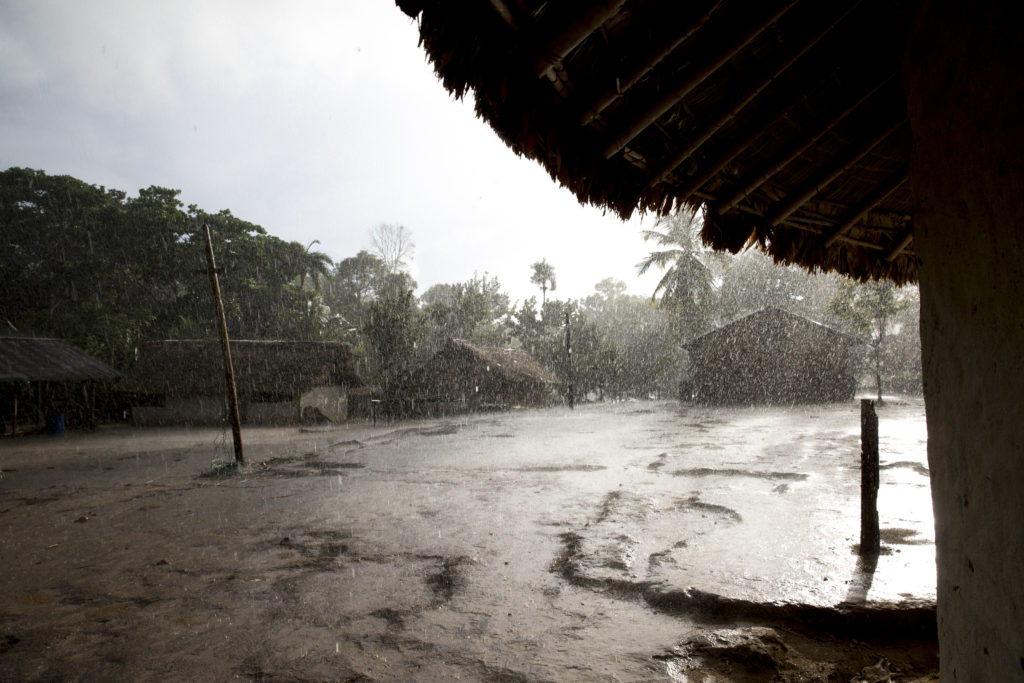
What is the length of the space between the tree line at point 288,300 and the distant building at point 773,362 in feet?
5.10

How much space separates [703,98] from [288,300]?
31422mm

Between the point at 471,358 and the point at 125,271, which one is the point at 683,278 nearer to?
the point at 471,358

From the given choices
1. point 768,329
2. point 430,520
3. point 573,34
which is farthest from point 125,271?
point 573,34

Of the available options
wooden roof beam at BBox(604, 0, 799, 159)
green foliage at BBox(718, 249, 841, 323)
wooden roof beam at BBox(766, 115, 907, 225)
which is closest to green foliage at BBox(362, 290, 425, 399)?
green foliage at BBox(718, 249, 841, 323)

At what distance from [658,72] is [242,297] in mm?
30994

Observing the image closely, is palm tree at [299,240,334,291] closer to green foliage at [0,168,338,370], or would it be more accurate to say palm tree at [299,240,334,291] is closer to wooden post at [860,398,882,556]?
green foliage at [0,168,338,370]

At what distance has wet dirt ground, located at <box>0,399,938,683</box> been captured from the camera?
3.31 metres

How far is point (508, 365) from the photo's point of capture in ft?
87.7

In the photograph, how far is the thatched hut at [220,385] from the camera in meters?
21.8

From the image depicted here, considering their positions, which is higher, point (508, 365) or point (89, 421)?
point (508, 365)

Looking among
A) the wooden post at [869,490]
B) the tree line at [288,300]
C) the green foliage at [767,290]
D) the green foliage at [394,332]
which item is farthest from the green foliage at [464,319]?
the wooden post at [869,490]

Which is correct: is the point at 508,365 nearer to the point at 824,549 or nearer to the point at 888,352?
the point at 824,549

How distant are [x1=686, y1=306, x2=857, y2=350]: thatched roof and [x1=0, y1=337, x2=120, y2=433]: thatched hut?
26013mm

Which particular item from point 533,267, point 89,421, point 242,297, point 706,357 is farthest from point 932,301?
point 533,267
